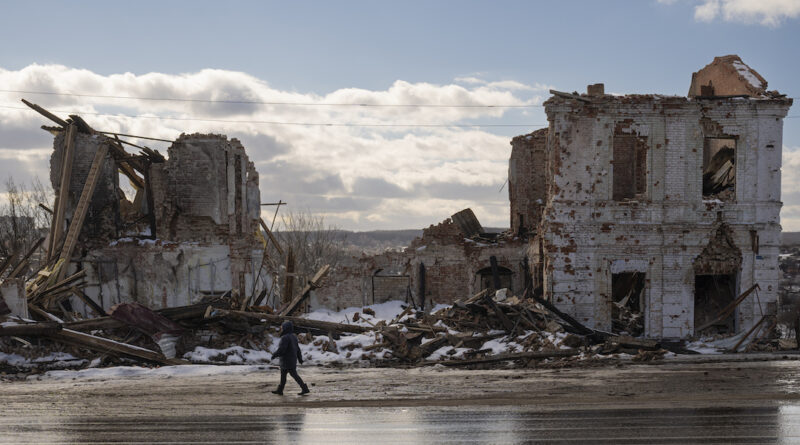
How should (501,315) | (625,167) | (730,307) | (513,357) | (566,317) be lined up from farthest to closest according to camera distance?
(625,167)
(730,307)
(566,317)
(501,315)
(513,357)

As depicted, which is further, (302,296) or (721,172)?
(721,172)

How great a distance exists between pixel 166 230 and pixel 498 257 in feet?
37.8

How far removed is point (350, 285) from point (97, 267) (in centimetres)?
881

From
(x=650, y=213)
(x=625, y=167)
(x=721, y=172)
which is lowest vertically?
(x=650, y=213)

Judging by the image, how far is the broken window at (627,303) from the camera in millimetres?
21484

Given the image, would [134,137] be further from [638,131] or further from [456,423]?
[456,423]

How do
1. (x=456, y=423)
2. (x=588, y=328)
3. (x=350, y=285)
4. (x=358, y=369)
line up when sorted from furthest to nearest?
(x=350, y=285), (x=588, y=328), (x=358, y=369), (x=456, y=423)

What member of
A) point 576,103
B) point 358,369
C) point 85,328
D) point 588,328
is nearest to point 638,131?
point 576,103

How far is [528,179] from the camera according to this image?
92.2ft

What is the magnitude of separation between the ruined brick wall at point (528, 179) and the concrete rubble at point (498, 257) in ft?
0.26

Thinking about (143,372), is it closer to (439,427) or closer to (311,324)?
(311,324)

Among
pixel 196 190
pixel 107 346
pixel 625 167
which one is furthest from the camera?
pixel 196 190

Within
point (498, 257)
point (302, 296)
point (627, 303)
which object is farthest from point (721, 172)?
point (302, 296)

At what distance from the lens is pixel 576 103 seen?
67.6 ft
